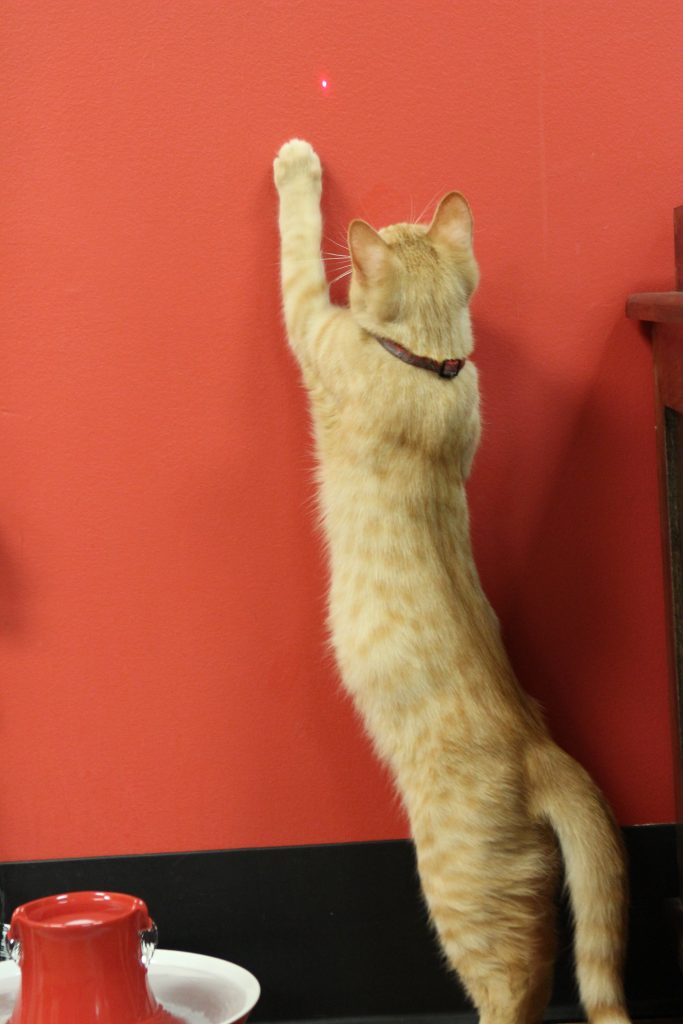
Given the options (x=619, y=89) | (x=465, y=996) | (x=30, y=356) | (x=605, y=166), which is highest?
(x=619, y=89)

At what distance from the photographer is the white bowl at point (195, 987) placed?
1.41 m

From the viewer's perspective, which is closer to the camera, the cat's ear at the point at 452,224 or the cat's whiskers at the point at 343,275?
the cat's ear at the point at 452,224

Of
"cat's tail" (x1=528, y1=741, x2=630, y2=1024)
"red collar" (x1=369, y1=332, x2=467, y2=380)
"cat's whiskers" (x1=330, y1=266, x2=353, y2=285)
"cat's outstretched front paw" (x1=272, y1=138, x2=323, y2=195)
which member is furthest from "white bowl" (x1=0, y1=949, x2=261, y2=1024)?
"cat's outstretched front paw" (x1=272, y1=138, x2=323, y2=195)

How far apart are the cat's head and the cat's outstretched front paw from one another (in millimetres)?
150

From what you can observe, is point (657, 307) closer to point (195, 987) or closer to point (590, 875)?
point (590, 875)

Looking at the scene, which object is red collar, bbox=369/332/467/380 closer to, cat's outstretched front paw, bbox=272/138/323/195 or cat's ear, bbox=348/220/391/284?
cat's ear, bbox=348/220/391/284

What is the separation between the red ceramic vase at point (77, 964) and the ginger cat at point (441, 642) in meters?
0.45

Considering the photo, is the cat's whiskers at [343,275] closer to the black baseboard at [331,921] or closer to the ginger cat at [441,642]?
the ginger cat at [441,642]

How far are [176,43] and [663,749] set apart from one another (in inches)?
50.8

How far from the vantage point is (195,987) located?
4.95 ft

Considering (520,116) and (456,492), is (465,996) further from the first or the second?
(520,116)

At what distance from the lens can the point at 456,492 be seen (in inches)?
62.1

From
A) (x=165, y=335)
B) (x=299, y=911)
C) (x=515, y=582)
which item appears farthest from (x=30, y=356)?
(x=299, y=911)

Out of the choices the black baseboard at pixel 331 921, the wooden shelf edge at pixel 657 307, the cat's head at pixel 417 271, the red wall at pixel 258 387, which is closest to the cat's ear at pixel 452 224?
the cat's head at pixel 417 271
